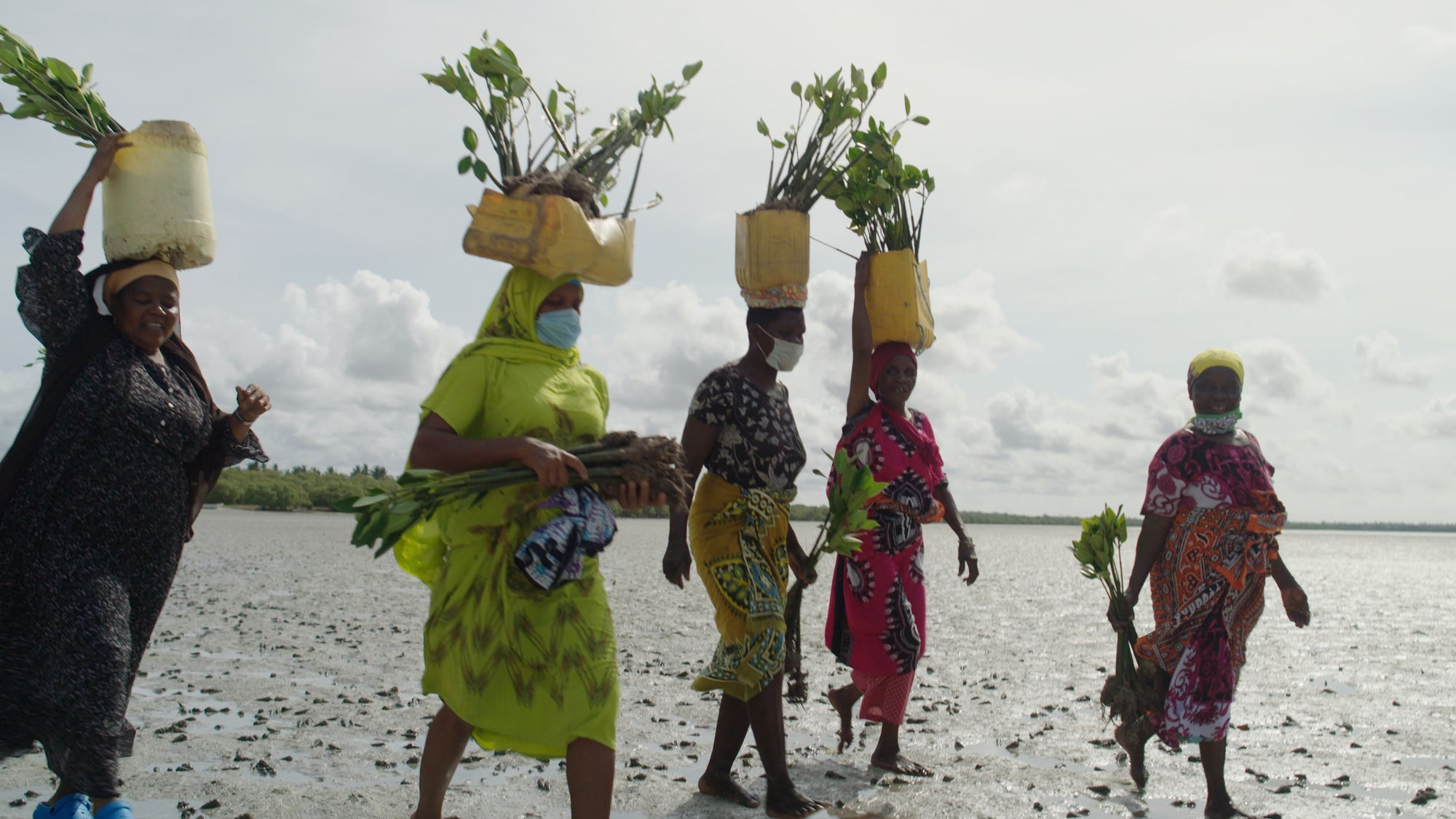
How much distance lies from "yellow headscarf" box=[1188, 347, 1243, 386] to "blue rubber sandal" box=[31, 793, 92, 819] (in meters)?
5.27

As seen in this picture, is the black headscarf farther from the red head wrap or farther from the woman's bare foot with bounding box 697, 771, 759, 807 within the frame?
the red head wrap

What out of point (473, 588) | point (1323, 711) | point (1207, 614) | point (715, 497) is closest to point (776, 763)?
point (715, 497)

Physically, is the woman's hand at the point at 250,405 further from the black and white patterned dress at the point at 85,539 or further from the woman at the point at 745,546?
the woman at the point at 745,546

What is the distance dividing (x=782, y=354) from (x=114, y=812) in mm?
3353

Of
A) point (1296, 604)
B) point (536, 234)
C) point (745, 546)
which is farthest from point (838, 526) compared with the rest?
point (1296, 604)

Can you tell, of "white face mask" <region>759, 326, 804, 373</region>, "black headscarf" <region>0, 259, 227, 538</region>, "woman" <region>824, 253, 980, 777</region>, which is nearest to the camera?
"black headscarf" <region>0, 259, 227, 538</region>

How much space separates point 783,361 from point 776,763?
1.91m

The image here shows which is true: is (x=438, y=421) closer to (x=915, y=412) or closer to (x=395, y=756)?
(x=395, y=756)

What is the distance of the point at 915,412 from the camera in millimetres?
6547

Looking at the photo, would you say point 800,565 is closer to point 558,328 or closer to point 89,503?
point 558,328

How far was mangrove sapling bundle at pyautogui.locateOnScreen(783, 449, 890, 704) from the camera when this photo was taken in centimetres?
548

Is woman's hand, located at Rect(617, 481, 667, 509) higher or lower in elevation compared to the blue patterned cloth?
higher

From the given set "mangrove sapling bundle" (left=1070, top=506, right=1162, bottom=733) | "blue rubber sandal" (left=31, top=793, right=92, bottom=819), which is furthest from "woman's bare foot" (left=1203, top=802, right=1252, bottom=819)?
"blue rubber sandal" (left=31, top=793, right=92, bottom=819)

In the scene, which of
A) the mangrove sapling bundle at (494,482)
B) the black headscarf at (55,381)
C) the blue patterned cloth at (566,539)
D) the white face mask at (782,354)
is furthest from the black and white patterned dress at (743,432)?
the black headscarf at (55,381)
